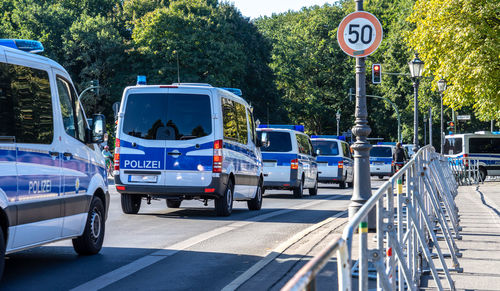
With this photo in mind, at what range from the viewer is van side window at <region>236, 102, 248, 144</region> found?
1469 centimetres

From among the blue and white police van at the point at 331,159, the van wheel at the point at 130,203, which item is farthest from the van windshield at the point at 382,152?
the van wheel at the point at 130,203

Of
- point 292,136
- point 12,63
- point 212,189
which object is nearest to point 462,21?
point 292,136

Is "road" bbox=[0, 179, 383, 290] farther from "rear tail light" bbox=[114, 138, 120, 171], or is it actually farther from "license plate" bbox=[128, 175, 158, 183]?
Result: "rear tail light" bbox=[114, 138, 120, 171]

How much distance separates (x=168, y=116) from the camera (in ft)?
42.9

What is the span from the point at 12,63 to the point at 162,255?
306 centimetres

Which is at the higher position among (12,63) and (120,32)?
(120,32)

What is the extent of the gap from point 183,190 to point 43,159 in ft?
19.5

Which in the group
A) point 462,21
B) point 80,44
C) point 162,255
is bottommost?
point 162,255

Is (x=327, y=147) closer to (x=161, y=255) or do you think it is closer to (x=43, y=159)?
(x=161, y=255)

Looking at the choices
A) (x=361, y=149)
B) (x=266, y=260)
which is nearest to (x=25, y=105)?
(x=266, y=260)

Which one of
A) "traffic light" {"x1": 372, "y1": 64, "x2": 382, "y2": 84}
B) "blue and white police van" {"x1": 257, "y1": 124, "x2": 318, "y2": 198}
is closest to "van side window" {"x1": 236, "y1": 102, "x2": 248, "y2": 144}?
"blue and white police van" {"x1": 257, "y1": 124, "x2": 318, "y2": 198}

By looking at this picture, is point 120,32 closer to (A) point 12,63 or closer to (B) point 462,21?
(B) point 462,21

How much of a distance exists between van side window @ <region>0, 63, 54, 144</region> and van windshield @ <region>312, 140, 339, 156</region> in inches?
827

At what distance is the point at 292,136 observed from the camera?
20750mm
